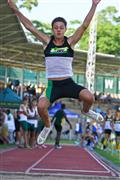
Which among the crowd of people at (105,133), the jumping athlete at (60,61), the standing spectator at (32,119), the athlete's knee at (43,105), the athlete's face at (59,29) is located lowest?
the crowd of people at (105,133)

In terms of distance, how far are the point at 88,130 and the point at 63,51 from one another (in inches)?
850

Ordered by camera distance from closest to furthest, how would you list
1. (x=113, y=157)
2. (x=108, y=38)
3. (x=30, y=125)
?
1. (x=113, y=157)
2. (x=30, y=125)
3. (x=108, y=38)

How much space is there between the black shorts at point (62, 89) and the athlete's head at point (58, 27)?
0.74 m

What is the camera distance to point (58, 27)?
29.3 ft

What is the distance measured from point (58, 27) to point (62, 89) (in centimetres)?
98

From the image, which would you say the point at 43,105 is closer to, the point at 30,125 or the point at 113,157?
the point at 113,157

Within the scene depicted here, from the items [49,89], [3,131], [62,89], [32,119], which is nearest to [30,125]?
[32,119]

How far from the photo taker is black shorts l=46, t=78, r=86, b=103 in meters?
9.06

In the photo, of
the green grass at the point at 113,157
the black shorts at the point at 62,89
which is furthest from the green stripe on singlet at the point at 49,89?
the green grass at the point at 113,157

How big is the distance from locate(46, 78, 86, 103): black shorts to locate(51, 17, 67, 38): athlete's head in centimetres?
74

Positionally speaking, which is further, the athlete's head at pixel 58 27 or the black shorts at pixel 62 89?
the black shorts at pixel 62 89

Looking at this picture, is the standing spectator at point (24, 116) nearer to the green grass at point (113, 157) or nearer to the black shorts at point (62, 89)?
the green grass at point (113, 157)

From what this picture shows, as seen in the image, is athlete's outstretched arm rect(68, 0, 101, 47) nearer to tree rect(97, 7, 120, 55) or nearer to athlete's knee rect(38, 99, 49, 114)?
athlete's knee rect(38, 99, 49, 114)

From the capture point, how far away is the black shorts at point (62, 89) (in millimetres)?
9062
